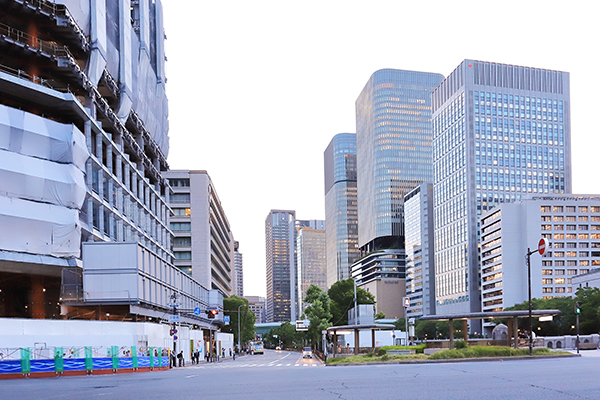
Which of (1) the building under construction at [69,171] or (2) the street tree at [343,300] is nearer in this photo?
(1) the building under construction at [69,171]

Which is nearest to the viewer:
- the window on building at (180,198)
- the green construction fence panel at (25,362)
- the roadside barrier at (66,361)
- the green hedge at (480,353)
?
the roadside barrier at (66,361)

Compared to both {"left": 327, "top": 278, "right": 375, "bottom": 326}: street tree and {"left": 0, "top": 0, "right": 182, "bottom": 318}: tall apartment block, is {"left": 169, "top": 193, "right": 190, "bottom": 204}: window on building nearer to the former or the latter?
{"left": 327, "top": 278, "right": 375, "bottom": 326}: street tree

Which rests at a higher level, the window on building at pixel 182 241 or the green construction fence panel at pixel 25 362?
the window on building at pixel 182 241

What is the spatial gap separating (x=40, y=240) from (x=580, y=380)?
45.7 metres

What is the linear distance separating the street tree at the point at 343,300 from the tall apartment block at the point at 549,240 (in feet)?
184

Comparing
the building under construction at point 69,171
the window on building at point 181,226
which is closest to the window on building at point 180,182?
the window on building at point 181,226

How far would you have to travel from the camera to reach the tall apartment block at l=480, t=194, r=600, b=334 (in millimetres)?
170125

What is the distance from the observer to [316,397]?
627 inches

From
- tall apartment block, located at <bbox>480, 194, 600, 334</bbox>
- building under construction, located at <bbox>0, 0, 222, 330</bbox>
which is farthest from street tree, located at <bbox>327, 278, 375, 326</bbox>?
building under construction, located at <bbox>0, 0, 222, 330</bbox>

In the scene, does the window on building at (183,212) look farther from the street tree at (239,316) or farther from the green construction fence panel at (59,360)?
the green construction fence panel at (59,360)

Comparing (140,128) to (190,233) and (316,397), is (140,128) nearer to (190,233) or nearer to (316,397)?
(190,233)

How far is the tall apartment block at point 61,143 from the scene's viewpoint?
52.1 m

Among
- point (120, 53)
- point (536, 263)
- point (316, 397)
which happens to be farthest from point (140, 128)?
point (536, 263)

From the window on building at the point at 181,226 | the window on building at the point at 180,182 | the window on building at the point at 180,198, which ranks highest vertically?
the window on building at the point at 180,182
